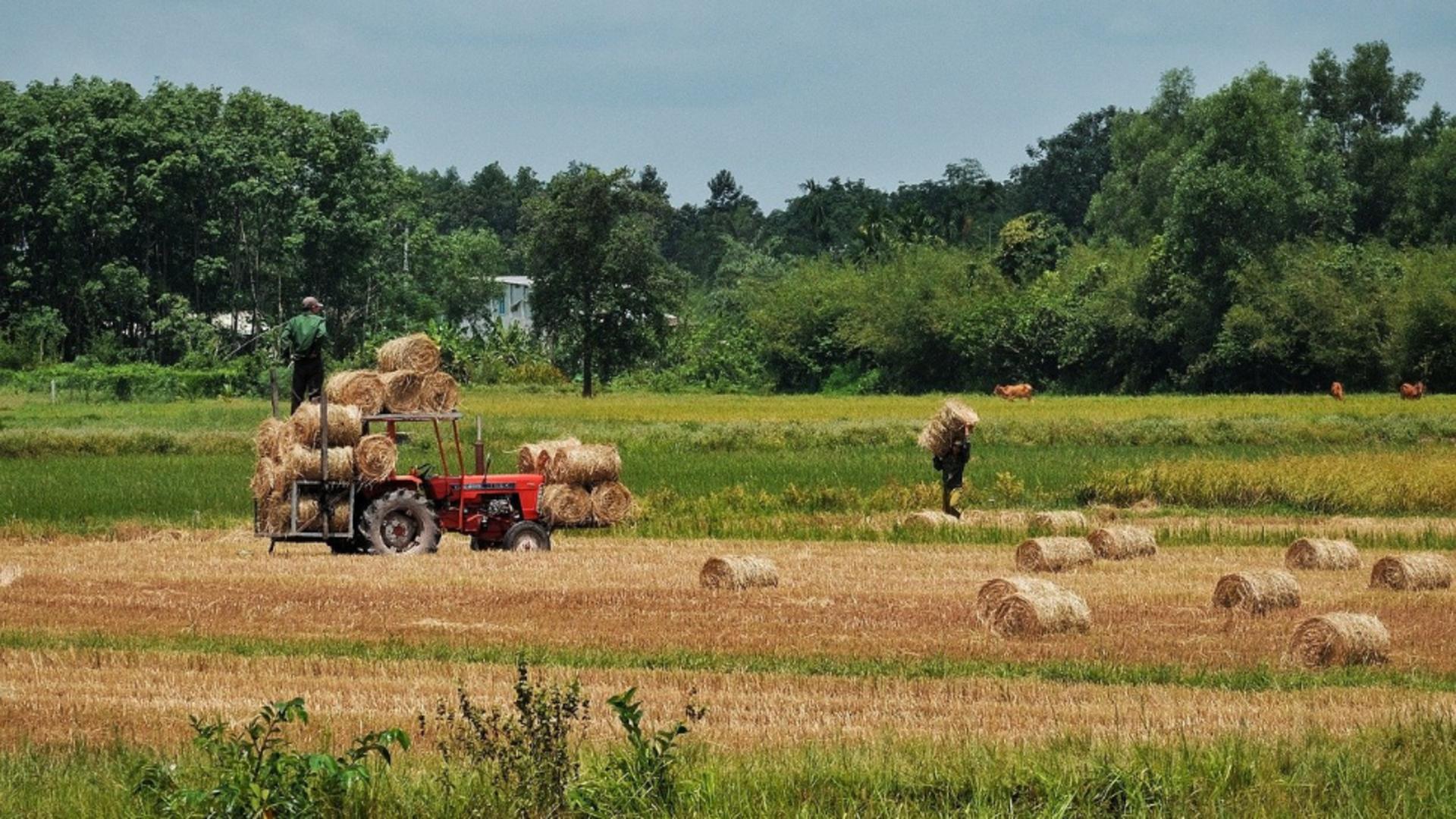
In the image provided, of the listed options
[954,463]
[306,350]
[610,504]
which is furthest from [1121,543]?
[306,350]

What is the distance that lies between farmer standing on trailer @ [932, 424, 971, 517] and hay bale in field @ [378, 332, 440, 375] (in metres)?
8.49

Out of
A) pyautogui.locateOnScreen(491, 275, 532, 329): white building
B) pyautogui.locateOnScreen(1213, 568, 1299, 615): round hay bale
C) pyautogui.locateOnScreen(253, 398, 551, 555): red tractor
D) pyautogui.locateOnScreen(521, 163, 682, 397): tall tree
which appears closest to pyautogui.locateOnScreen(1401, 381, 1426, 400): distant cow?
pyautogui.locateOnScreen(521, 163, 682, 397): tall tree

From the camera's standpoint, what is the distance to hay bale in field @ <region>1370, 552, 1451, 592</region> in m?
18.3

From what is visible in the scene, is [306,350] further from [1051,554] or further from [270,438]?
[1051,554]

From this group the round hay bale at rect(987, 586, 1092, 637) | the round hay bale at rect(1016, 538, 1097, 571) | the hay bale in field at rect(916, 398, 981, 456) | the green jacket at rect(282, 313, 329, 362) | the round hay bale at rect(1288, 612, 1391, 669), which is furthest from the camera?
the hay bale in field at rect(916, 398, 981, 456)

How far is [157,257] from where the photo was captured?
84.7 meters

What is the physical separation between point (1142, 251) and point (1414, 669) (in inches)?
2778

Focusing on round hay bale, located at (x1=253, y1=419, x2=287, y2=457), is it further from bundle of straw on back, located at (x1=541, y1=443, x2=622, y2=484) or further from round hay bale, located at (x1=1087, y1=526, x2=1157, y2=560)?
round hay bale, located at (x1=1087, y1=526, x2=1157, y2=560)

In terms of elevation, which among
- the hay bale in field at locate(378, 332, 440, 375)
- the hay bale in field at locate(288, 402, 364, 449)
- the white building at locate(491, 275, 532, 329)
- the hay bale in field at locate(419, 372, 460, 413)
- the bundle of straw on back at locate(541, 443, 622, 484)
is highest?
the white building at locate(491, 275, 532, 329)

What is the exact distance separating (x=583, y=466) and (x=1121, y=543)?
344 inches

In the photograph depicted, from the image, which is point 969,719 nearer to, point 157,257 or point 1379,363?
point 1379,363

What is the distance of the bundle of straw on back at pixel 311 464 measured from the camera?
2080cm

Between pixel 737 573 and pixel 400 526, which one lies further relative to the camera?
pixel 400 526

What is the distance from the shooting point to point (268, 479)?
21094 mm
